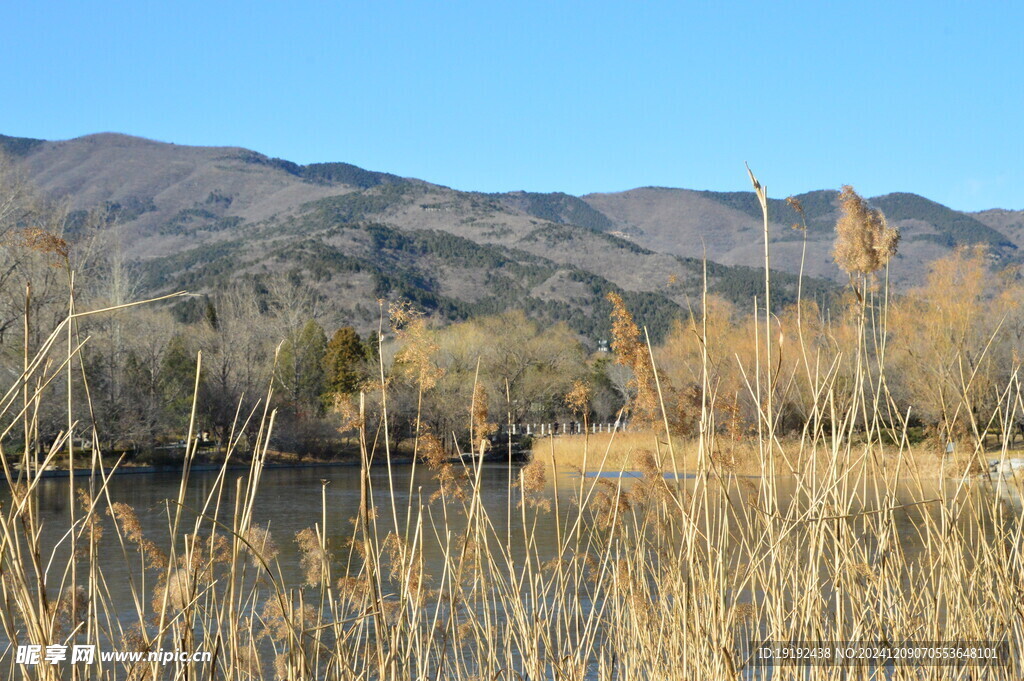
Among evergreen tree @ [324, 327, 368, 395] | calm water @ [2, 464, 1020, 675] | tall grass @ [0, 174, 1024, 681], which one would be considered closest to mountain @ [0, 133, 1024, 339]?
evergreen tree @ [324, 327, 368, 395]

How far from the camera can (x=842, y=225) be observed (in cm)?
235

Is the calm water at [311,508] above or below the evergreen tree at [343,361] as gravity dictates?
below

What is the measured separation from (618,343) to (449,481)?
3.69 feet

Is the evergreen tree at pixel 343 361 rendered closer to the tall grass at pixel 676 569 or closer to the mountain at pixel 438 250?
the mountain at pixel 438 250

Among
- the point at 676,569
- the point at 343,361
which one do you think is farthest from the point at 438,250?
the point at 676,569

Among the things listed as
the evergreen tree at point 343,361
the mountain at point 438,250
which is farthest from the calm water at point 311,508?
the mountain at point 438,250

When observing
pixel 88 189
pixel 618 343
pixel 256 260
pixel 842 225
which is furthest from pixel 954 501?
pixel 88 189

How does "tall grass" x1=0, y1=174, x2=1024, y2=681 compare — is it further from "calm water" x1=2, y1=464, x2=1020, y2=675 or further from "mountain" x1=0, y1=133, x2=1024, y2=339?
"mountain" x1=0, y1=133, x2=1024, y2=339

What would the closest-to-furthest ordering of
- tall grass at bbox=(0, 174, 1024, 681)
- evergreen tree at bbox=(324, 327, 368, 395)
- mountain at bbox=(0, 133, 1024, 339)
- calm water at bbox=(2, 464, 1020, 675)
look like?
tall grass at bbox=(0, 174, 1024, 681) < calm water at bbox=(2, 464, 1020, 675) < evergreen tree at bbox=(324, 327, 368, 395) < mountain at bbox=(0, 133, 1024, 339)

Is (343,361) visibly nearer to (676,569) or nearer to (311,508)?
(311,508)

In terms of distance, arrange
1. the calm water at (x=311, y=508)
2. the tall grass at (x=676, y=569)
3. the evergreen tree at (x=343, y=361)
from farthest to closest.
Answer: the evergreen tree at (x=343, y=361), the calm water at (x=311, y=508), the tall grass at (x=676, y=569)

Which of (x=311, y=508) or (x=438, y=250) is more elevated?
(x=438, y=250)

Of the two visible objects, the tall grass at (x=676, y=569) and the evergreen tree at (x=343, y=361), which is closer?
the tall grass at (x=676, y=569)

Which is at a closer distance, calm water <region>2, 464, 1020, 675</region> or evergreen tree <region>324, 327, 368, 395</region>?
calm water <region>2, 464, 1020, 675</region>
